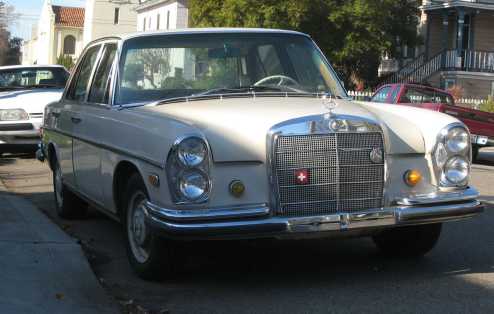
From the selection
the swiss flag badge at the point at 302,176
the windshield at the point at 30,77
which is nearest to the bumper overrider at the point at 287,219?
the swiss flag badge at the point at 302,176

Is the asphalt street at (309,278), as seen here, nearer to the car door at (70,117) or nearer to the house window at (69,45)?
the car door at (70,117)

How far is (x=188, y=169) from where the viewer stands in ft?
16.2

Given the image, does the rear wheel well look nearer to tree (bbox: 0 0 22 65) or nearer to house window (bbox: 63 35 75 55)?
tree (bbox: 0 0 22 65)

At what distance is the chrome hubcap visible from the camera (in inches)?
217

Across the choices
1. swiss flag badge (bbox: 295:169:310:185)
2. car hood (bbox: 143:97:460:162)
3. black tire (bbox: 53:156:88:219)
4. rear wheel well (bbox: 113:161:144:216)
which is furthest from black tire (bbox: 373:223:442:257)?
black tire (bbox: 53:156:88:219)

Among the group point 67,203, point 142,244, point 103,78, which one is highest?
point 103,78

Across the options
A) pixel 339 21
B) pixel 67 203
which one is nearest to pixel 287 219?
pixel 67 203

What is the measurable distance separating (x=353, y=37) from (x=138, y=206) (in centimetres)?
2551

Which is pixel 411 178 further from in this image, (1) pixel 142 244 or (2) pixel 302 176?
(1) pixel 142 244

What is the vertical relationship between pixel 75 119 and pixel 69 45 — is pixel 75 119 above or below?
below

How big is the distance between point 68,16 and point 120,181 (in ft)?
273

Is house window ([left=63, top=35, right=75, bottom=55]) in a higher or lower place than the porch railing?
higher

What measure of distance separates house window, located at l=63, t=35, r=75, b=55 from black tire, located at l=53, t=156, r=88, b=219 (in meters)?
78.2

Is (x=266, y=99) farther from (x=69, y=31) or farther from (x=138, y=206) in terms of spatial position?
(x=69, y=31)
